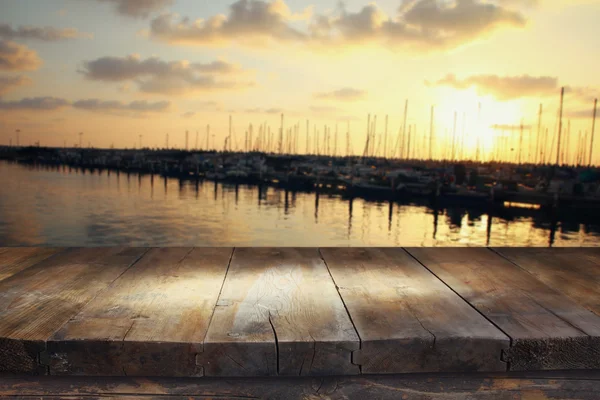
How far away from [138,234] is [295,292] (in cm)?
2763

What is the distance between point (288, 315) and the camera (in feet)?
5.35

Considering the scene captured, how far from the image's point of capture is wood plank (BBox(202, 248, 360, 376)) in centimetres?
140

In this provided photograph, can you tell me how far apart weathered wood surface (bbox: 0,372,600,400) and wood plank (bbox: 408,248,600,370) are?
73mm

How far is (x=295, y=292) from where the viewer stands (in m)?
1.90

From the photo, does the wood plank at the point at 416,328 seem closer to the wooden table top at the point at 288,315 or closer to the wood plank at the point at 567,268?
the wooden table top at the point at 288,315

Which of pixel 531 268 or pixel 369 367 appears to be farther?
pixel 531 268

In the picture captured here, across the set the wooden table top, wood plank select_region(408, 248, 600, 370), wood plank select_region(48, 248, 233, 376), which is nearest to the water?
the wooden table top

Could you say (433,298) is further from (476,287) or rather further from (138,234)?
(138,234)

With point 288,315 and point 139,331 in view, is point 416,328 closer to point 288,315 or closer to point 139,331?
point 288,315

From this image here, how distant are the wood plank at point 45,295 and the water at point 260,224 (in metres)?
22.2

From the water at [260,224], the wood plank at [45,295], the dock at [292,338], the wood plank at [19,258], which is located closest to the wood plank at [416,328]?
the dock at [292,338]

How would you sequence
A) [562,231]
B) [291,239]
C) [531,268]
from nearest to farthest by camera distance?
[531,268]
[291,239]
[562,231]

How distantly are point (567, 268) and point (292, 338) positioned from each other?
1.79m

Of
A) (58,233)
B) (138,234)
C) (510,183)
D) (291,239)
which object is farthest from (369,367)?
(510,183)
